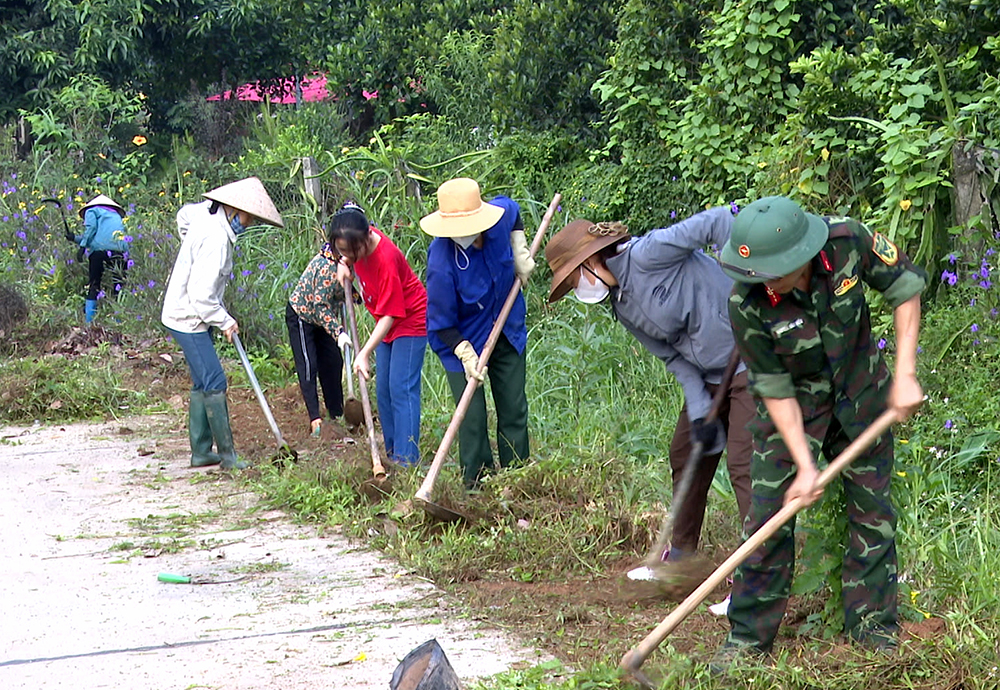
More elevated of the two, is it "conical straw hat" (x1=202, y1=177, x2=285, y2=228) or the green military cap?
"conical straw hat" (x1=202, y1=177, x2=285, y2=228)

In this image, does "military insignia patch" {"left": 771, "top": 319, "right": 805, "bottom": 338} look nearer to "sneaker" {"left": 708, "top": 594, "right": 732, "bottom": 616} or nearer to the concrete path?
"sneaker" {"left": 708, "top": 594, "right": 732, "bottom": 616}

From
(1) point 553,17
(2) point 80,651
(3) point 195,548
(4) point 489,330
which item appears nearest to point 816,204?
(4) point 489,330

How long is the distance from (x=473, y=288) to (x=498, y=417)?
72cm

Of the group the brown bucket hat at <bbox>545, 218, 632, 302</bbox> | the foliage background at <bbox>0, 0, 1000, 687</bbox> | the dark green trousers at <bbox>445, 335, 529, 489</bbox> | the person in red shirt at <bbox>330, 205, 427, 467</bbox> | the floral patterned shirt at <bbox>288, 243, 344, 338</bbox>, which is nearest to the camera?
the brown bucket hat at <bbox>545, 218, 632, 302</bbox>

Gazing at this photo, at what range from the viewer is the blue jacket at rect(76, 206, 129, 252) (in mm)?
11500

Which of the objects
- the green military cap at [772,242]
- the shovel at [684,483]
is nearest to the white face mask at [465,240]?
the shovel at [684,483]

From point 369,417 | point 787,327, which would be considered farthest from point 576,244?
point 369,417

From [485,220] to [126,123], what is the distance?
37.1 ft

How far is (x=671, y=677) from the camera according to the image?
3.78 m

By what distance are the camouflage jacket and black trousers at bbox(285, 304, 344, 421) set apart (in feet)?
14.8

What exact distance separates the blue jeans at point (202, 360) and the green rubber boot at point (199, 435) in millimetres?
107

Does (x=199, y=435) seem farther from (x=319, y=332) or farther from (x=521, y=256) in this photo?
(x=521, y=256)

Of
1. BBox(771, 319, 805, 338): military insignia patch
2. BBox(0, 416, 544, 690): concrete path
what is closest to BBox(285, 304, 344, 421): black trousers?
BBox(0, 416, 544, 690): concrete path

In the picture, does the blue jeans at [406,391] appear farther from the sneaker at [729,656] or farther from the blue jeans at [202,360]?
the sneaker at [729,656]
